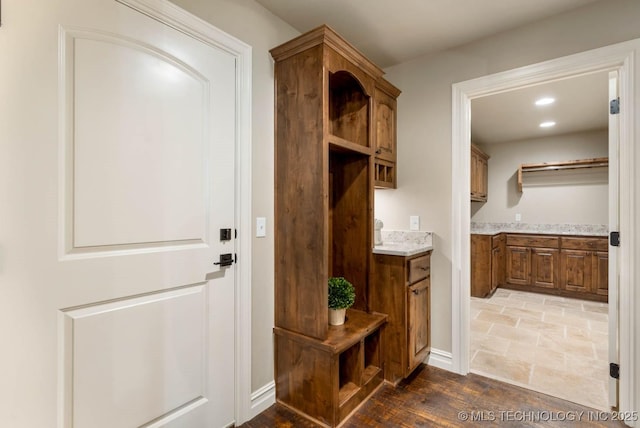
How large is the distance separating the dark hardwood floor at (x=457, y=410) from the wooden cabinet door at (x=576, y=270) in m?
3.22

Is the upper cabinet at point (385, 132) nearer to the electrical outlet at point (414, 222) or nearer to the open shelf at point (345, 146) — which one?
the open shelf at point (345, 146)

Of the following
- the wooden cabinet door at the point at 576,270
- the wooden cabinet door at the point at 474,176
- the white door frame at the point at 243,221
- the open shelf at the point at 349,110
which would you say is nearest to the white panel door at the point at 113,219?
the white door frame at the point at 243,221

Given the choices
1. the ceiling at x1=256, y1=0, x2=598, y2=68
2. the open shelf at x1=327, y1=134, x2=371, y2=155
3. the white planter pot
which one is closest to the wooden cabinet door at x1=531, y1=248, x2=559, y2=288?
the ceiling at x1=256, y1=0, x2=598, y2=68

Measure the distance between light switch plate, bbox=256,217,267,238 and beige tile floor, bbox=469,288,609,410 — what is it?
197 centimetres

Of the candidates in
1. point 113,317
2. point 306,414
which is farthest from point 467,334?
point 113,317

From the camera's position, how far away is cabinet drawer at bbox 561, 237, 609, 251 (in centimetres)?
419

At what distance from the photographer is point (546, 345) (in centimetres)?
281

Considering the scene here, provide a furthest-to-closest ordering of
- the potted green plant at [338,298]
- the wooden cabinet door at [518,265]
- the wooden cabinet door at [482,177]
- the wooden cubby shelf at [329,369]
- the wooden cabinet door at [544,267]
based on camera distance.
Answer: the wooden cabinet door at [482,177] < the wooden cabinet door at [518,265] < the wooden cabinet door at [544,267] < the potted green plant at [338,298] < the wooden cubby shelf at [329,369]

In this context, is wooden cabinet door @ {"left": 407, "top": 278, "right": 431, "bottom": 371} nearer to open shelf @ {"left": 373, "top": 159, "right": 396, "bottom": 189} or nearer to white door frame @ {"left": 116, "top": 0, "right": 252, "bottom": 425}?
open shelf @ {"left": 373, "top": 159, "right": 396, "bottom": 189}

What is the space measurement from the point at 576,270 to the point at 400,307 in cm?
388

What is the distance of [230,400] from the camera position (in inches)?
67.0

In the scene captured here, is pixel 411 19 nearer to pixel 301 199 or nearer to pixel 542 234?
pixel 301 199

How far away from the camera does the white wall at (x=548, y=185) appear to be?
459 centimetres

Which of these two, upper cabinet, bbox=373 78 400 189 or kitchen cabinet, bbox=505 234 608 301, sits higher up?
upper cabinet, bbox=373 78 400 189
